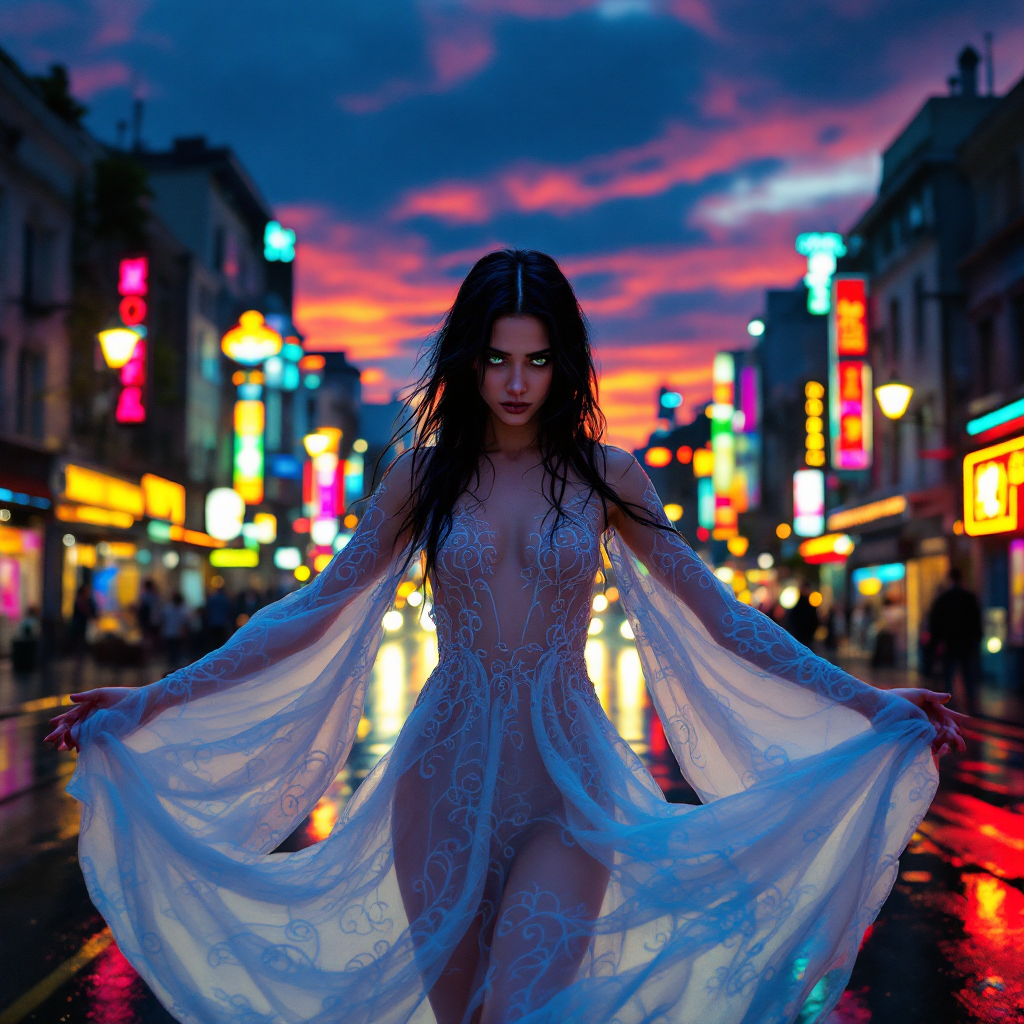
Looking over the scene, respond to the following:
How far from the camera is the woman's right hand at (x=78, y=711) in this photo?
344cm

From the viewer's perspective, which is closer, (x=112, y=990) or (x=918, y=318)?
(x=112, y=990)

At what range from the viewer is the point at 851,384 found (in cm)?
3612

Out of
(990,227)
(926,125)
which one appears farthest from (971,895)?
(926,125)

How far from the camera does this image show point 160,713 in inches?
139

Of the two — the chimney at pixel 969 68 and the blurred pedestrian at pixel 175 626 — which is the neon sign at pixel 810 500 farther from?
the blurred pedestrian at pixel 175 626

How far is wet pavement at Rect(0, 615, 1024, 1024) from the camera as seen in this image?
5.18 metres

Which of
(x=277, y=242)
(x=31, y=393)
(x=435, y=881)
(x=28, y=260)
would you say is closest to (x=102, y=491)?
(x=31, y=393)

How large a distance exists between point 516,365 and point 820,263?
40325mm

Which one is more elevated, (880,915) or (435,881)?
(435,881)

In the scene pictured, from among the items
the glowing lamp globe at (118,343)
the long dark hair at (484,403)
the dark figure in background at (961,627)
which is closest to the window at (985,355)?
the dark figure in background at (961,627)

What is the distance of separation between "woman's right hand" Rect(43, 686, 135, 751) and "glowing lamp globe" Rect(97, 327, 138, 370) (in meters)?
23.9

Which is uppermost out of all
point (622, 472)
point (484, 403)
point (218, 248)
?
point (218, 248)

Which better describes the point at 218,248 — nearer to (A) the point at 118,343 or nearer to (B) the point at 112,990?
(A) the point at 118,343

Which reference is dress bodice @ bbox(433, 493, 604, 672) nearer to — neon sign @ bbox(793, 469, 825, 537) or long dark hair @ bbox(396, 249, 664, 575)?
long dark hair @ bbox(396, 249, 664, 575)
